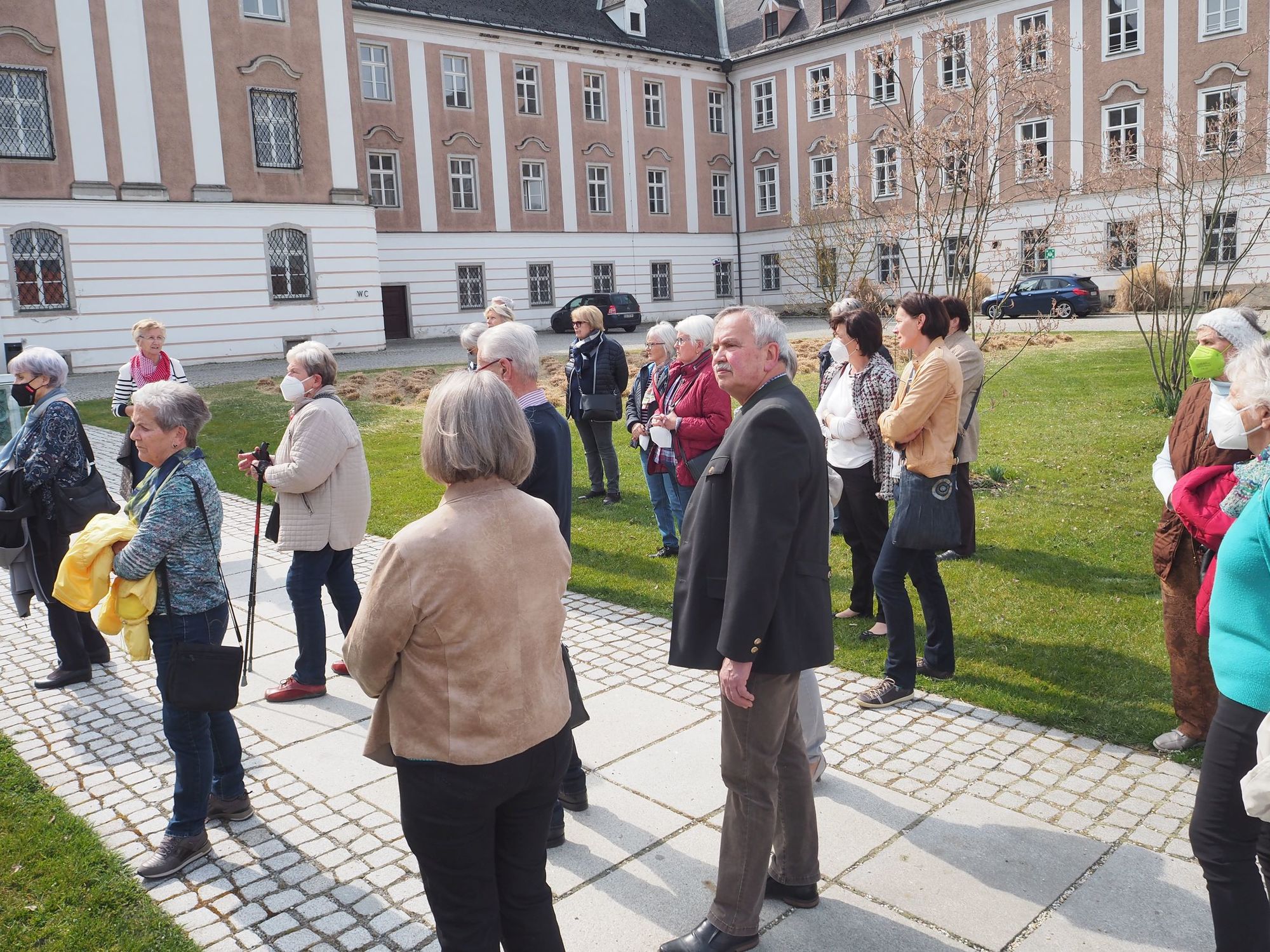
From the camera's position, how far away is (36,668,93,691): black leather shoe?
6.38 metres

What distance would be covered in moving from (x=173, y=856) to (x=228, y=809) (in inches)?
16.2

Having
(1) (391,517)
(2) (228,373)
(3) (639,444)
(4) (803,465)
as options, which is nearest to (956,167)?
(3) (639,444)

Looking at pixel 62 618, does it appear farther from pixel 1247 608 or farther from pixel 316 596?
pixel 1247 608

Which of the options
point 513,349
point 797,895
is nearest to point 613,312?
point 513,349

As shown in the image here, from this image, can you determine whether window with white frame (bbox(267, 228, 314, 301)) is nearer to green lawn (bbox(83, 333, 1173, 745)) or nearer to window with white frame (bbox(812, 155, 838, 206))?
green lawn (bbox(83, 333, 1173, 745))

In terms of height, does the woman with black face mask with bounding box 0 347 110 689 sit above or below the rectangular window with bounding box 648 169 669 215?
below

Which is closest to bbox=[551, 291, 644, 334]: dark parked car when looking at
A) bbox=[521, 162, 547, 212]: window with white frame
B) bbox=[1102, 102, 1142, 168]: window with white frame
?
bbox=[521, 162, 547, 212]: window with white frame

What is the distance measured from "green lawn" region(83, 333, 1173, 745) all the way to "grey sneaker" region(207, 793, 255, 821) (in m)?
3.41

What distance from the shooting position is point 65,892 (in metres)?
4.06

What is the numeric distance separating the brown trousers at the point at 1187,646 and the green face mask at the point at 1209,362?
2.78 ft

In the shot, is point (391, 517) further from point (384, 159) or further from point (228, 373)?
point (384, 159)

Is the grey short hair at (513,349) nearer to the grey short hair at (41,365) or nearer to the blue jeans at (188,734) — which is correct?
the blue jeans at (188,734)

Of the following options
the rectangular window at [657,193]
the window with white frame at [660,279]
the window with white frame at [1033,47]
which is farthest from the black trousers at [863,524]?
the rectangular window at [657,193]

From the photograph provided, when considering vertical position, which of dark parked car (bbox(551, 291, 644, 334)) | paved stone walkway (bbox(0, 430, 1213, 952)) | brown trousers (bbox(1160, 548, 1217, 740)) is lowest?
paved stone walkway (bbox(0, 430, 1213, 952))
